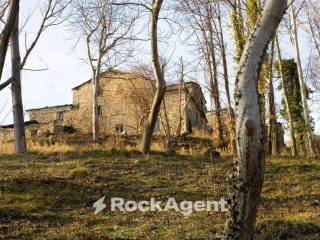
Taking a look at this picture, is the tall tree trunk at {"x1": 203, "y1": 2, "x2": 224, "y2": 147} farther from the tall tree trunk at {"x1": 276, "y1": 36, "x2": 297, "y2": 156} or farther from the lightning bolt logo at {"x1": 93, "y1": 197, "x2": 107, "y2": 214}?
the lightning bolt logo at {"x1": 93, "y1": 197, "x2": 107, "y2": 214}

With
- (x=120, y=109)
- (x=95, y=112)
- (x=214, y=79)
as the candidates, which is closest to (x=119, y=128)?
(x=120, y=109)

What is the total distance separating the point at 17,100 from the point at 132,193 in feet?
28.1

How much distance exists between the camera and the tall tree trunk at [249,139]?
5.43 metres

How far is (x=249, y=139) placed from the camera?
18.3 ft

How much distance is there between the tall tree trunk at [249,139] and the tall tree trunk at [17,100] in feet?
39.0

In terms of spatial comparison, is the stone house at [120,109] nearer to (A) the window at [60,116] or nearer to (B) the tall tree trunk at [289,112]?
(A) the window at [60,116]

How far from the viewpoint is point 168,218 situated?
332 inches

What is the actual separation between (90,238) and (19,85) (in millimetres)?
11268

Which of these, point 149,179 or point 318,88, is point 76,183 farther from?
point 318,88

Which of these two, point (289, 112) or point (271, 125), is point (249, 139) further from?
point (289, 112)

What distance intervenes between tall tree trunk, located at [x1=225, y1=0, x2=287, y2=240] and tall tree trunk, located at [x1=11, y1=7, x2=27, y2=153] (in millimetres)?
11874

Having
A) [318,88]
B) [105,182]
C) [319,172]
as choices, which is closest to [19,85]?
[105,182]

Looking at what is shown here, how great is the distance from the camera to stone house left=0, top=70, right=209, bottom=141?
3559cm

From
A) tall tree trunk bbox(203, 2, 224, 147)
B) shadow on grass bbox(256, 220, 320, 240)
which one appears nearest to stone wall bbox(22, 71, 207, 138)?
tall tree trunk bbox(203, 2, 224, 147)
